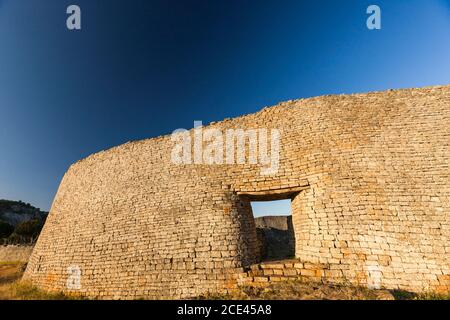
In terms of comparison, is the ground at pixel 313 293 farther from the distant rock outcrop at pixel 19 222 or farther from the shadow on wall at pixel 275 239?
the distant rock outcrop at pixel 19 222

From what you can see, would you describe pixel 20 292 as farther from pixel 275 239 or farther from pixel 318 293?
pixel 275 239

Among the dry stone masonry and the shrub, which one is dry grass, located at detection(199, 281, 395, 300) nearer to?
the dry stone masonry

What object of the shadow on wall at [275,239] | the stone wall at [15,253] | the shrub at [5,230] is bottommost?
the stone wall at [15,253]

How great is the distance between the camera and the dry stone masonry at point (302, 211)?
574 centimetres

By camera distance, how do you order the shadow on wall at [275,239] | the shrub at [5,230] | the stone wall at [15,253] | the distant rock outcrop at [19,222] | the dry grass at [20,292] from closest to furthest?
the dry grass at [20,292] < the shadow on wall at [275,239] < the stone wall at [15,253] < the distant rock outcrop at [19,222] < the shrub at [5,230]

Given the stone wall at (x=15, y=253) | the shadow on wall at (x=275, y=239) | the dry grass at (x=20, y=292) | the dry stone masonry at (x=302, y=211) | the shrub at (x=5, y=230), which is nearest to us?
the dry stone masonry at (x=302, y=211)

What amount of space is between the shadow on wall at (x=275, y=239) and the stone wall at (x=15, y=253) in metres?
16.3

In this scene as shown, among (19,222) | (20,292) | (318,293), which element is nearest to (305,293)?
(318,293)

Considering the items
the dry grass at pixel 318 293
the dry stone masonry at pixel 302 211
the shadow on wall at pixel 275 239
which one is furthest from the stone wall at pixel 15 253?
the dry grass at pixel 318 293

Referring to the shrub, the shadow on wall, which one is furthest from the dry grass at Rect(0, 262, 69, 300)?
the shrub

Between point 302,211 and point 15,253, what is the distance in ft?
64.9

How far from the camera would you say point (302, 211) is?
278 inches

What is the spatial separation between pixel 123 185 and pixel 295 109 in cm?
785

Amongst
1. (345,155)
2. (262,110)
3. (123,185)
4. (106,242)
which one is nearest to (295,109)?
(262,110)
